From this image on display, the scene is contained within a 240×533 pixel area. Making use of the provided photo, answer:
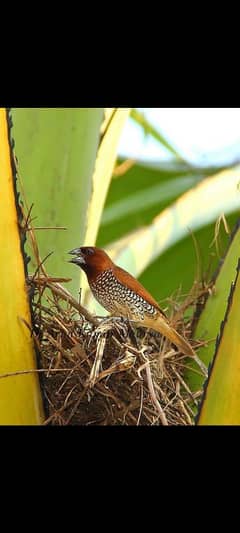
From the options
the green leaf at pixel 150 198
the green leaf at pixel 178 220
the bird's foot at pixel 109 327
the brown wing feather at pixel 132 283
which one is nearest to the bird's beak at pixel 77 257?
the bird's foot at pixel 109 327

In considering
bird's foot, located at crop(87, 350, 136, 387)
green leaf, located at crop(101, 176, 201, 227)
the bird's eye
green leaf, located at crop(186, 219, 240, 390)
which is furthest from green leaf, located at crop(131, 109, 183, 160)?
bird's foot, located at crop(87, 350, 136, 387)

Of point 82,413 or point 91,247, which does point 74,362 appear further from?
point 91,247

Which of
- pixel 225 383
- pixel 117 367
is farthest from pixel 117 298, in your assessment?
pixel 225 383

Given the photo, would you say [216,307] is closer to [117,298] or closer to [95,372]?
[95,372]

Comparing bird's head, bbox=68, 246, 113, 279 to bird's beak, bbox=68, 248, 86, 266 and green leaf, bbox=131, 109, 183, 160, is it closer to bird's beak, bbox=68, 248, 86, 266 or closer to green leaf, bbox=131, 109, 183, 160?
bird's beak, bbox=68, 248, 86, 266

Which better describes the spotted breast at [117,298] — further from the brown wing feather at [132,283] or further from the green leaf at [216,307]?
the green leaf at [216,307]

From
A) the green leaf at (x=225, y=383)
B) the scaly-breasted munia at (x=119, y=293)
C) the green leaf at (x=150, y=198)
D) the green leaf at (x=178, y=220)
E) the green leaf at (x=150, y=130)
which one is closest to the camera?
the green leaf at (x=225, y=383)
